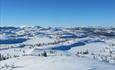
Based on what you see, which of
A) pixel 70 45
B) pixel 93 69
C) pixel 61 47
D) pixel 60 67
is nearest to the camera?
pixel 93 69

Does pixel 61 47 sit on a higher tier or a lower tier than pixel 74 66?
lower

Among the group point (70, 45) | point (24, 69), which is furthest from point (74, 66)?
point (70, 45)

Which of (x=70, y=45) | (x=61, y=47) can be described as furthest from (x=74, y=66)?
(x=70, y=45)

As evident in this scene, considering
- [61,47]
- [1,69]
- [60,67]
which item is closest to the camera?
[60,67]

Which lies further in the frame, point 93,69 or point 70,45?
point 70,45

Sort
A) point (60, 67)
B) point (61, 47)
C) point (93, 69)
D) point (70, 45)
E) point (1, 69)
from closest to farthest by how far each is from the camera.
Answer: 1. point (93, 69)
2. point (60, 67)
3. point (1, 69)
4. point (61, 47)
5. point (70, 45)

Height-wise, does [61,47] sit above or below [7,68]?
below

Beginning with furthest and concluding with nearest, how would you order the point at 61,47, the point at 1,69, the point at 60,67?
1. the point at 61,47
2. the point at 1,69
3. the point at 60,67

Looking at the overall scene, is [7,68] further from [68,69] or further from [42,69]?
[68,69]

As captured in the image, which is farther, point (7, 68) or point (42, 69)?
point (7, 68)

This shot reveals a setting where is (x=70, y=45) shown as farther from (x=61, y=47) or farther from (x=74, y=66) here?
(x=74, y=66)
